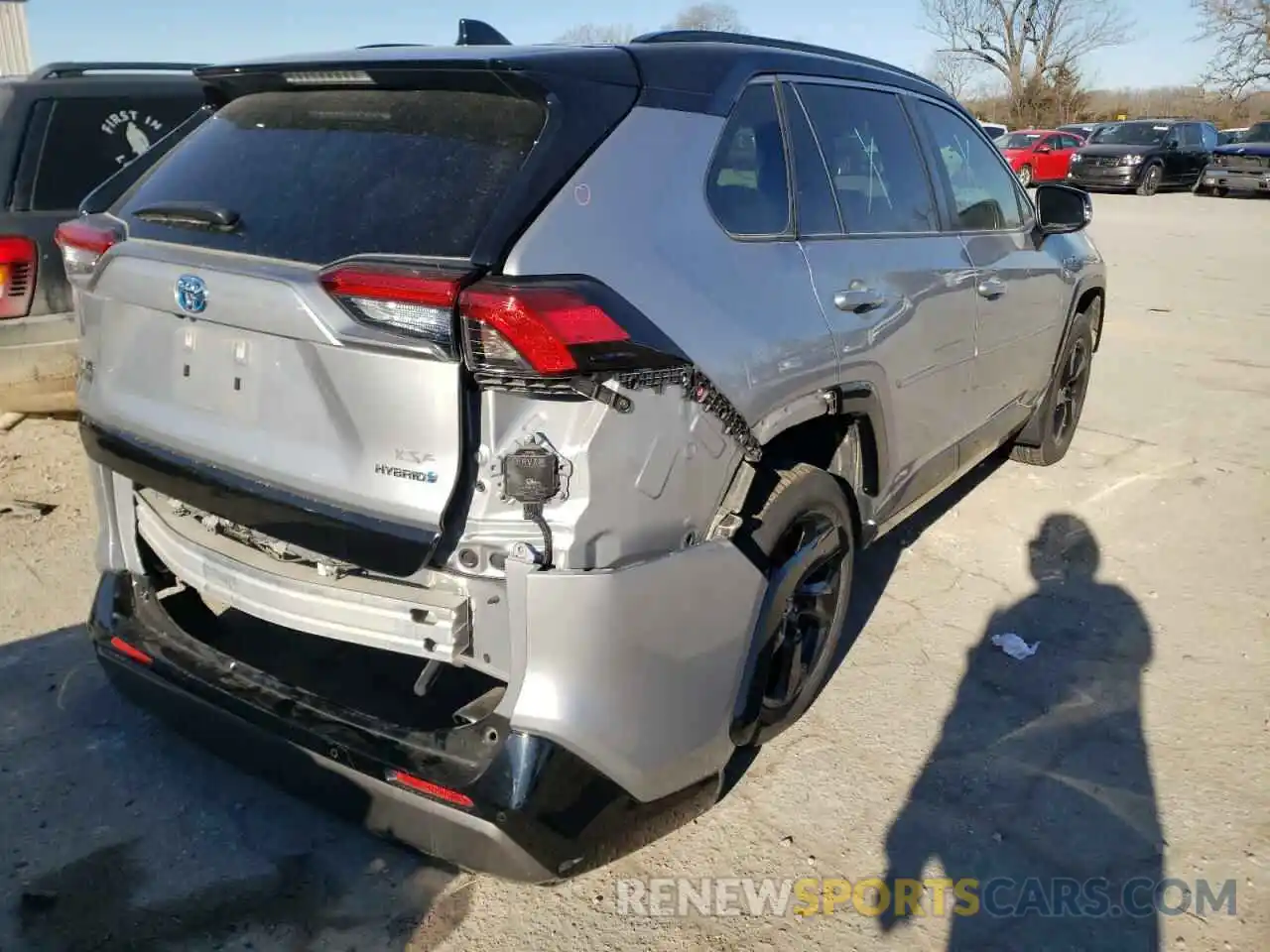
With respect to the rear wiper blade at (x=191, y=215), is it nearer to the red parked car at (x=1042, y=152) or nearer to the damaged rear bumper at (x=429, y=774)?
the damaged rear bumper at (x=429, y=774)

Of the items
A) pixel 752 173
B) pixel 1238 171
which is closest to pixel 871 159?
pixel 752 173

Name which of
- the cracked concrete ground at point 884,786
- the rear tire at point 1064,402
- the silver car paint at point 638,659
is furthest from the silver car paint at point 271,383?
the rear tire at point 1064,402

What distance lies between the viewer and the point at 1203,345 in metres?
8.91

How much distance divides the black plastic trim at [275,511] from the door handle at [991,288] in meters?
2.69

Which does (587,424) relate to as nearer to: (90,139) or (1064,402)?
(1064,402)

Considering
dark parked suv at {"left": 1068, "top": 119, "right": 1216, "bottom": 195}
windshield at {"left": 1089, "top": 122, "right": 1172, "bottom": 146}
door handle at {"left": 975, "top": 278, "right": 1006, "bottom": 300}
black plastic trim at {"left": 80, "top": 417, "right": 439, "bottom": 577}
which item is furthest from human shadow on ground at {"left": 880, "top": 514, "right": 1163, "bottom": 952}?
windshield at {"left": 1089, "top": 122, "right": 1172, "bottom": 146}

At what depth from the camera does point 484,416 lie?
7.02 ft

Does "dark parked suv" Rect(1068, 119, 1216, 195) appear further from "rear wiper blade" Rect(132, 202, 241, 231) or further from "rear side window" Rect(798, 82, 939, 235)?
"rear wiper blade" Rect(132, 202, 241, 231)

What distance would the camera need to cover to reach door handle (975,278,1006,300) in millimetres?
4055

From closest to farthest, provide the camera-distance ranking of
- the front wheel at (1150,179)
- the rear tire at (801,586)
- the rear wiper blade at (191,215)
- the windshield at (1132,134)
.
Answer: the rear wiper blade at (191,215)
the rear tire at (801,586)
the front wheel at (1150,179)
the windshield at (1132,134)

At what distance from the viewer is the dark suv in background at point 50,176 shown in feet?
16.3

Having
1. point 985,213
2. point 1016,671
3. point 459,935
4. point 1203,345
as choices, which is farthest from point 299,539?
point 1203,345

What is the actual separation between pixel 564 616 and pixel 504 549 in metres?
0.19

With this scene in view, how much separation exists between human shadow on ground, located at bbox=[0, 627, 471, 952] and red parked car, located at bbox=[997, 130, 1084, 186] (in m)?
26.0
